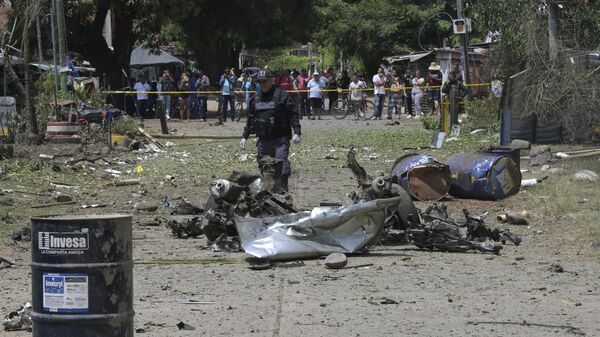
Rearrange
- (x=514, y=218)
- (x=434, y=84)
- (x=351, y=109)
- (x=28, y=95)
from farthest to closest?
(x=351, y=109) → (x=434, y=84) → (x=28, y=95) → (x=514, y=218)

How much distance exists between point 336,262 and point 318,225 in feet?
2.29

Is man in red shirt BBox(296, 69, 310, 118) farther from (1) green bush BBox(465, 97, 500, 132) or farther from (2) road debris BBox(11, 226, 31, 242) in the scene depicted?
(2) road debris BBox(11, 226, 31, 242)

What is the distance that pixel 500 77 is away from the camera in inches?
992

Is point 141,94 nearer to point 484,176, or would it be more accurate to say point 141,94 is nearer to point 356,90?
point 356,90

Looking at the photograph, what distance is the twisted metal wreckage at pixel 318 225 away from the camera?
9555mm

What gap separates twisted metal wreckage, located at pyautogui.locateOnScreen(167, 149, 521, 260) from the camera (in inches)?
376

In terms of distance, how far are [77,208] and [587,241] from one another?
22.7ft

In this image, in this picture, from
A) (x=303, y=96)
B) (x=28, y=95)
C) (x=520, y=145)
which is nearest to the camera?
(x=520, y=145)

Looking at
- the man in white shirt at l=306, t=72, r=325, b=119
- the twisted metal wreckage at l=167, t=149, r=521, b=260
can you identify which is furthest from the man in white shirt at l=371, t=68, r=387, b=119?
the twisted metal wreckage at l=167, t=149, r=521, b=260

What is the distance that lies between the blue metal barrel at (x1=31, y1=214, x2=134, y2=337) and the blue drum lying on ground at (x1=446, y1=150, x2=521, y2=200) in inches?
376

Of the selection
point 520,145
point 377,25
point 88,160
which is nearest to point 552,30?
point 520,145

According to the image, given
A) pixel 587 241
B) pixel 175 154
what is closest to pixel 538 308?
pixel 587 241

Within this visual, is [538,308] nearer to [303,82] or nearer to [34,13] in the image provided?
[34,13]

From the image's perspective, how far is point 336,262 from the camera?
898 cm
